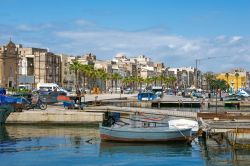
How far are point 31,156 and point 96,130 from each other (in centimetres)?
1732

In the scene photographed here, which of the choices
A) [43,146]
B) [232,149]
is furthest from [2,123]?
[232,149]

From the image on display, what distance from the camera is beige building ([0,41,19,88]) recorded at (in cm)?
16612

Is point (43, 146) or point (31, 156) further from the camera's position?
point (43, 146)

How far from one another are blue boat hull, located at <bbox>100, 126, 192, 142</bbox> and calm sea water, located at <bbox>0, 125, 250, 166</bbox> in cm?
62

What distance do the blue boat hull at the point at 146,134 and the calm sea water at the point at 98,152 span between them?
2.02 ft

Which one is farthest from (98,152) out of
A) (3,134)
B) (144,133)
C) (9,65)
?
(9,65)

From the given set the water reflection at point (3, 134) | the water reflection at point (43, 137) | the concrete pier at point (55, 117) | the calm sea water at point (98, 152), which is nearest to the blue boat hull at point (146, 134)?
the calm sea water at point (98, 152)

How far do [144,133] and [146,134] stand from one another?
188mm

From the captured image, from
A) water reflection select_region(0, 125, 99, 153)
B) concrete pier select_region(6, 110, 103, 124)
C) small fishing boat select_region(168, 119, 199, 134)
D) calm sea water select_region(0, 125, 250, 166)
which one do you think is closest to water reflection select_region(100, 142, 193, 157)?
calm sea water select_region(0, 125, 250, 166)

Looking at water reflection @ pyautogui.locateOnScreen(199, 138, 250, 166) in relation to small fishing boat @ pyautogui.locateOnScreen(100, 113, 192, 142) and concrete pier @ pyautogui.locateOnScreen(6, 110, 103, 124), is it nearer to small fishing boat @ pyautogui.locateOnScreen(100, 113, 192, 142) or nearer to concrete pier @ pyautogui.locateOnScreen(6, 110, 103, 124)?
small fishing boat @ pyautogui.locateOnScreen(100, 113, 192, 142)

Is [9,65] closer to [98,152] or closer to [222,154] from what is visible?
[98,152]

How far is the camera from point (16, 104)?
63938mm

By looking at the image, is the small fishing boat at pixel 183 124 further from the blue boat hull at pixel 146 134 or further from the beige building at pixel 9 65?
the beige building at pixel 9 65

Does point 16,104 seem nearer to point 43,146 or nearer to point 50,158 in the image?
point 43,146
